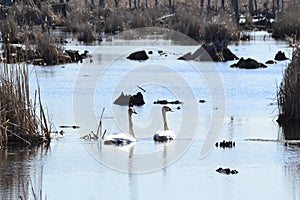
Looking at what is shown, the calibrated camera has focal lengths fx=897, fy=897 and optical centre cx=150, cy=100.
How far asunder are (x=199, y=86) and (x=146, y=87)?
Result: 1309mm

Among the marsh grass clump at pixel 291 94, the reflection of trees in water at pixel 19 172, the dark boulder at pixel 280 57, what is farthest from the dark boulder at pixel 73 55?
the reflection of trees in water at pixel 19 172

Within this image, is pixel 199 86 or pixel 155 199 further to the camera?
pixel 199 86

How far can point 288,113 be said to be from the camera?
13773 mm

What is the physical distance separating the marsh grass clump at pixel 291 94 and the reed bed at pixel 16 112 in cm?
388

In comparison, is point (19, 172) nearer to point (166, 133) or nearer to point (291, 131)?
point (166, 133)

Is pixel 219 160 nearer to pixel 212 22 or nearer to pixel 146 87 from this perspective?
pixel 146 87

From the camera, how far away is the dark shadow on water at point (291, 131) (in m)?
12.5

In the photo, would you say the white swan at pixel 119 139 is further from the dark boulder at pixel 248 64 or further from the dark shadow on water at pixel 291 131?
→ the dark boulder at pixel 248 64

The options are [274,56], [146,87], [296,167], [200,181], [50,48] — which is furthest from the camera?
[274,56]

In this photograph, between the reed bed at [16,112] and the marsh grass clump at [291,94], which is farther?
the marsh grass clump at [291,94]

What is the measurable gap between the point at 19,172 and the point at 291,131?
4.71 m

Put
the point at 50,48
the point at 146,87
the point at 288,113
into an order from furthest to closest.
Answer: the point at 50,48 < the point at 146,87 < the point at 288,113

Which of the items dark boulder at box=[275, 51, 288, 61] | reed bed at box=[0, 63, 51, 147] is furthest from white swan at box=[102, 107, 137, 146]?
dark boulder at box=[275, 51, 288, 61]

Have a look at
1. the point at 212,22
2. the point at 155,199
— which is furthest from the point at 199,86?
the point at 212,22
